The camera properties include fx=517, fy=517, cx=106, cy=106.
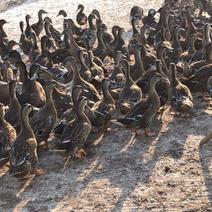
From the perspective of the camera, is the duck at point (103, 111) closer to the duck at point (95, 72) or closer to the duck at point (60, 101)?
the duck at point (60, 101)

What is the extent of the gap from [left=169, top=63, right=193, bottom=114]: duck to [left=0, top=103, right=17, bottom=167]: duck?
3.26 m

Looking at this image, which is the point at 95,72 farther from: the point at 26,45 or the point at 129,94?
the point at 26,45

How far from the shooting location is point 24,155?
8852mm

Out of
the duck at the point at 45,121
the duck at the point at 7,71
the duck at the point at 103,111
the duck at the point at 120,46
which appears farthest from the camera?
the duck at the point at 120,46

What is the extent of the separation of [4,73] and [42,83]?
129 centimetres

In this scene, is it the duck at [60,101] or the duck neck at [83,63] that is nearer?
the duck at [60,101]

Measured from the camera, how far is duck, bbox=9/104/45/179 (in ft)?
28.6

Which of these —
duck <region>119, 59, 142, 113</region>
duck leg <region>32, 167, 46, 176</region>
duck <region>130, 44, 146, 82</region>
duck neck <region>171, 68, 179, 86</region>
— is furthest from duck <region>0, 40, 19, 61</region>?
duck leg <region>32, 167, 46, 176</region>

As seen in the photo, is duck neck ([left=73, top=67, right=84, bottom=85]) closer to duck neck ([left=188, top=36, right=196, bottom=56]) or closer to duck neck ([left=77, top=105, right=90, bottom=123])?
duck neck ([left=77, top=105, right=90, bottom=123])

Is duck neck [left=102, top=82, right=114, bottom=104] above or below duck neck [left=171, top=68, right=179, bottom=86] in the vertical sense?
above

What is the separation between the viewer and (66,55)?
1423cm

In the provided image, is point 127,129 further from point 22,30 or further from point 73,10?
point 73,10

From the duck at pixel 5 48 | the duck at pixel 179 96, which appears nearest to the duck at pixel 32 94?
the duck at pixel 179 96

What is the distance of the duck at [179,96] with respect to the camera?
1034 centimetres
